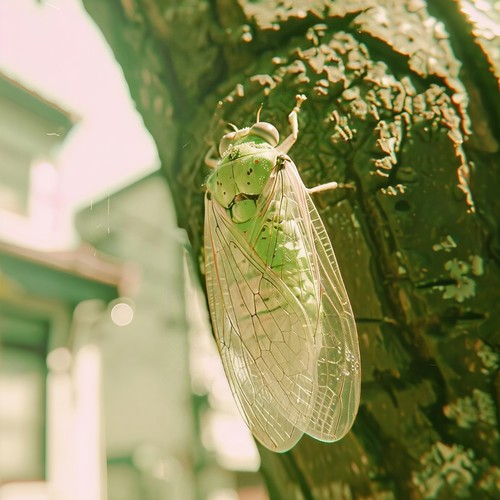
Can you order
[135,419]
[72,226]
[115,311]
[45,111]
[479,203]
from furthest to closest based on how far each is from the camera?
1. [135,419]
2. [115,311]
3. [45,111]
4. [72,226]
5. [479,203]

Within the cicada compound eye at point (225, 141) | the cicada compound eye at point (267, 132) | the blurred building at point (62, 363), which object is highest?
the cicada compound eye at point (267, 132)

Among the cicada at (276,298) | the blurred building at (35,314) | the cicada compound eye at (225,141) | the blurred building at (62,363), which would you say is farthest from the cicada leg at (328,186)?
the blurred building at (35,314)

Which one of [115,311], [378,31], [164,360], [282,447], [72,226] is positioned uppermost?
[378,31]

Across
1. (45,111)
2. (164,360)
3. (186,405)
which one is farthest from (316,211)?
(164,360)

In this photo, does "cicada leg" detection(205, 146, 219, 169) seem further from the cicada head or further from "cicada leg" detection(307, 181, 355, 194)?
"cicada leg" detection(307, 181, 355, 194)

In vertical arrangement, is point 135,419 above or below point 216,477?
below

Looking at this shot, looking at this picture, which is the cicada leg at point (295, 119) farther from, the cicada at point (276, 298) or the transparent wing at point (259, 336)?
the transparent wing at point (259, 336)

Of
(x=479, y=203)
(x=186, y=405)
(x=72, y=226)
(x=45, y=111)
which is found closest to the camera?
(x=479, y=203)

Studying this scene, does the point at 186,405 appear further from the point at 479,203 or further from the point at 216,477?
the point at 479,203
